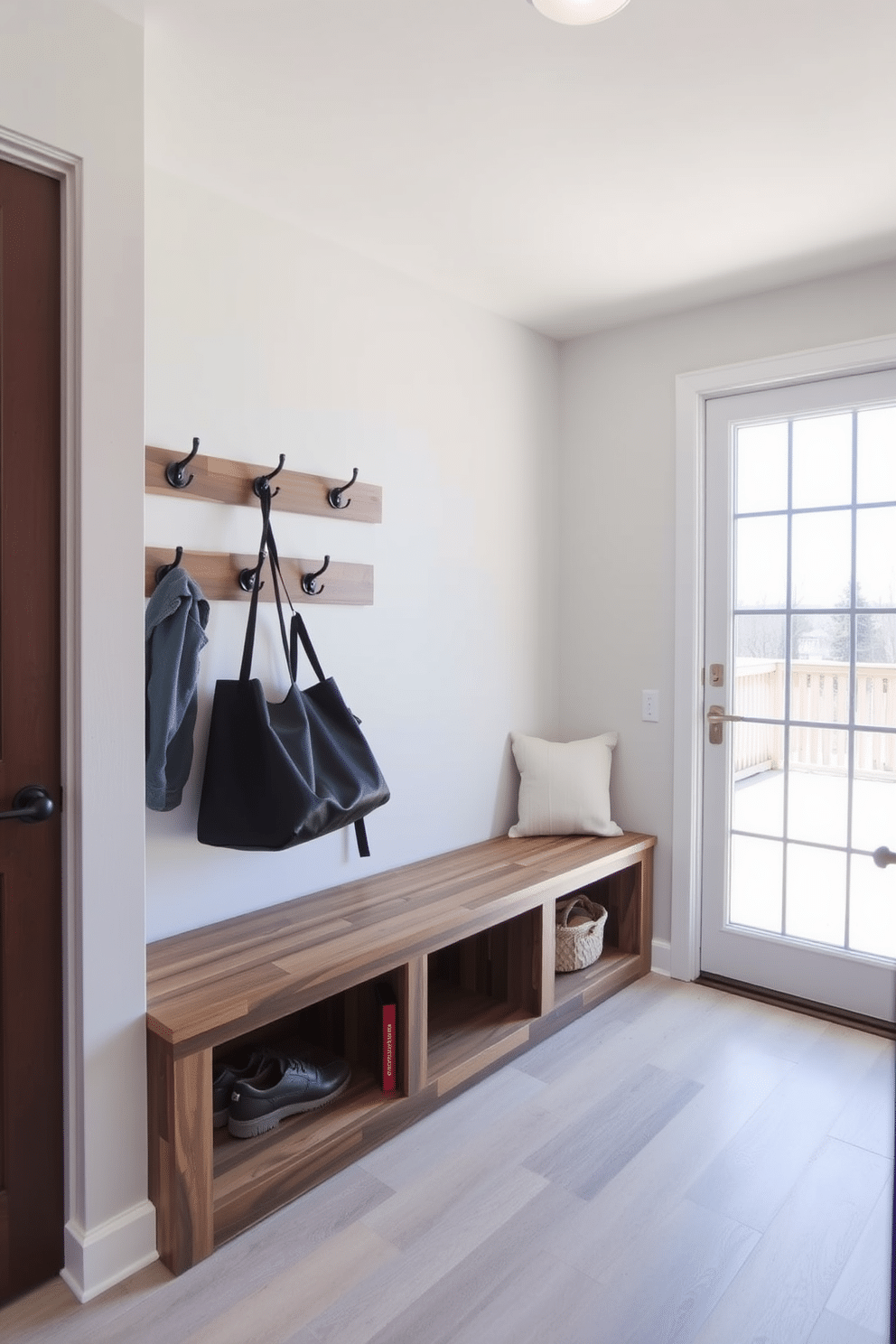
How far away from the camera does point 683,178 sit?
6.96ft

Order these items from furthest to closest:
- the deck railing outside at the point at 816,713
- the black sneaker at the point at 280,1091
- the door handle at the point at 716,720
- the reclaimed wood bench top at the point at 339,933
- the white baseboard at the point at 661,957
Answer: the white baseboard at the point at 661,957, the door handle at the point at 716,720, the deck railing outside at the point at 816,713, the black sneaker at the point at 280,1091, the reclaimed wood bench top at the point at 339,933

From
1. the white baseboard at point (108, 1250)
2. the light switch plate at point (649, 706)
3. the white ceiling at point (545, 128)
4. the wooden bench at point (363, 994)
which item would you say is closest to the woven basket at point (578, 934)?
the wooden bench at point (363, 994)

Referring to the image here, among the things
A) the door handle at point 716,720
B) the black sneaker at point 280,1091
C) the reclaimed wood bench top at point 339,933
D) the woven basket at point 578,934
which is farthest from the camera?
the door handle at point 716,720

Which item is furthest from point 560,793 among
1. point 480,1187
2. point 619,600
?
point 480,1187

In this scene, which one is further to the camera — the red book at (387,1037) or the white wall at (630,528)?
the white wall at (630,528)

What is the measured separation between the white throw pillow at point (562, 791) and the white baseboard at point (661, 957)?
0.43m

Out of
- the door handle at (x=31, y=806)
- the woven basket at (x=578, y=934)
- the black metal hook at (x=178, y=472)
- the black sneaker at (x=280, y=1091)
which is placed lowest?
the black sneaker at (x=280, y=1091)

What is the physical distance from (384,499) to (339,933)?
1.30 m

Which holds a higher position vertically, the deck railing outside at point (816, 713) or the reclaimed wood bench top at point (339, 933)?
the deck railing outside at point (816, 713)

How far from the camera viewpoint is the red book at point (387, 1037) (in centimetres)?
212

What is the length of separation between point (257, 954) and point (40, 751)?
2.34 feet

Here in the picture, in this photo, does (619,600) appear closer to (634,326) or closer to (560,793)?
(560,793)

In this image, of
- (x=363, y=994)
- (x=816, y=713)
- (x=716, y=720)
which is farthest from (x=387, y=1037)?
(x=816, y=713)

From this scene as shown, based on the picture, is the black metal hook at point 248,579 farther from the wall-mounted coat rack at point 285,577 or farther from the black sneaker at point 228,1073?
the black sneaker at point 228,1073
